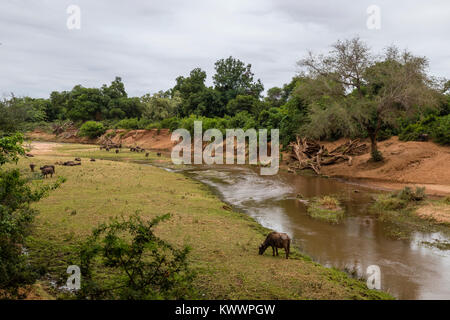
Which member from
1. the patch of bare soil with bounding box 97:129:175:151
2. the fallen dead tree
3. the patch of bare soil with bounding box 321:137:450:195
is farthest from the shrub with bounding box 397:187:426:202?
the patch of bare soil with bounding box 97:129:175:151

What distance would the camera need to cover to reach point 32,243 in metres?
8.88

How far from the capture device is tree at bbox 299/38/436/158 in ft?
84.9

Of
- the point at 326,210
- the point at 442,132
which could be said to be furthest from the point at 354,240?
the point at 442,132

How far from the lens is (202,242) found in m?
10.0

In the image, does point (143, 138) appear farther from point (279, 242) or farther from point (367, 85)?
point (279, 242)

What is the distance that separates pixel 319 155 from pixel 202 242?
82.5 feet

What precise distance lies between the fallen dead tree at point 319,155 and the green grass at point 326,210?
44.1ft

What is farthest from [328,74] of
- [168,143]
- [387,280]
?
[168,143]

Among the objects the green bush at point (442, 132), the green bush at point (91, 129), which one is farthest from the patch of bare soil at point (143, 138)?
the green bush at point (442, 132)

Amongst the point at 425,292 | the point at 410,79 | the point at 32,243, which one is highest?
the point at 410,79

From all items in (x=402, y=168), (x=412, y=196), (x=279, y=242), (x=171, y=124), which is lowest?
(x=279, y=242)

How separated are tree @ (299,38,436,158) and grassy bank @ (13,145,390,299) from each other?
55.5 ft

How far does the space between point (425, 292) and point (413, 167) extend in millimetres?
21148
